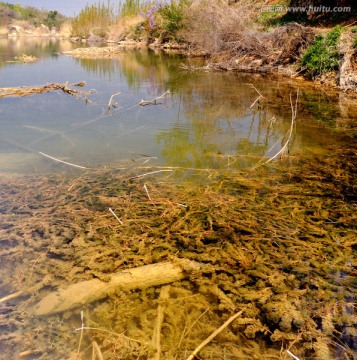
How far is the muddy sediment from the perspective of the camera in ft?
5.98

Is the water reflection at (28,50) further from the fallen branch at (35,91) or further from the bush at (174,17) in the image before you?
the bush at (174,17)

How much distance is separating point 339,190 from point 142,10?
3089 centimetres

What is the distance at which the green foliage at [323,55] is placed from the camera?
A: 31.6 feet

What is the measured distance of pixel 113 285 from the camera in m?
2.19

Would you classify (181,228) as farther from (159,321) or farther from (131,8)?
(131,8)

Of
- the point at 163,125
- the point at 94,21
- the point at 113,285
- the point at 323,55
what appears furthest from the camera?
the point at 94,21

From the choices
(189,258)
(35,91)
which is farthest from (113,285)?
(35,91)

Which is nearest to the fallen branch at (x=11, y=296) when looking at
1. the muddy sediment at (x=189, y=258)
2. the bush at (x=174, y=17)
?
the muddy sediment at (x=189, y=258)

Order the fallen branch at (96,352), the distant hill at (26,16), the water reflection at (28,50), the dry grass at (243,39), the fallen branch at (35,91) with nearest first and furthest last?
the fallen branch at (96,352) < the fallen branch at (35,91) < the dry grass at (243,39) < the water reflection at (28,50) < the distant hill at (26,16)

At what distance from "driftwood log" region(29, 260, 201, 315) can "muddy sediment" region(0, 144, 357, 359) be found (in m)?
0.06

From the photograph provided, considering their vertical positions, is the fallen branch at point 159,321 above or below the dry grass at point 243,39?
below

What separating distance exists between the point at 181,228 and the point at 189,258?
0.39 meters

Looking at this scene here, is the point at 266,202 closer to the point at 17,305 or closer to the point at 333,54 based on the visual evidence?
the point at 17,305

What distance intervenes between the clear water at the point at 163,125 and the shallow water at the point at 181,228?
40 mm
